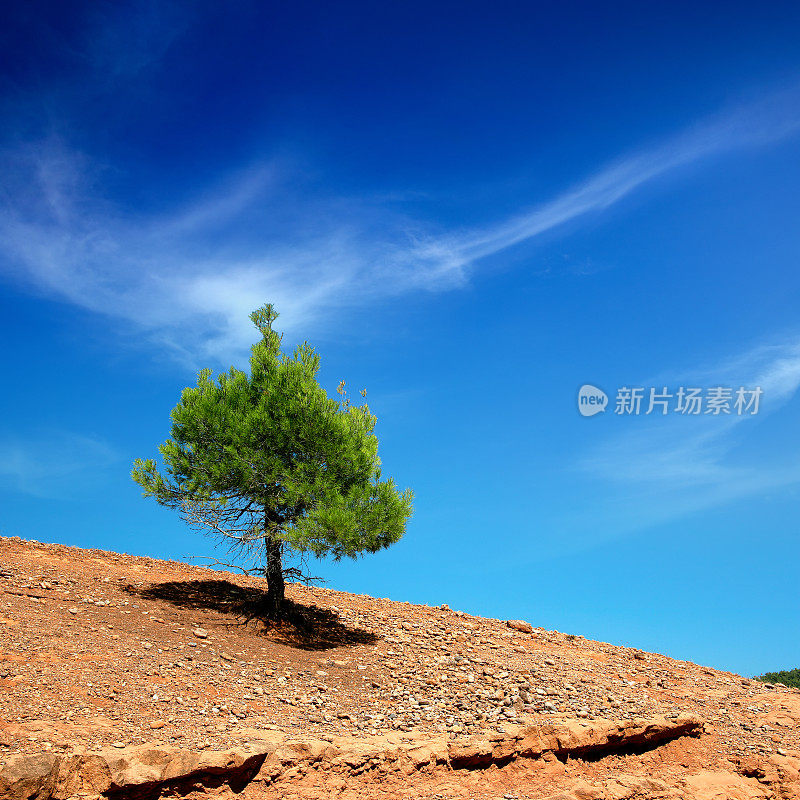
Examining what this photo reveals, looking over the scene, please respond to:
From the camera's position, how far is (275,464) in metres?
15.7

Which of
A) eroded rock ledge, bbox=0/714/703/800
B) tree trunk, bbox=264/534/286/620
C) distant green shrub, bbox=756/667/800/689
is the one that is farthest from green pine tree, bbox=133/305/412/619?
distant green shrub, bbox=756/667/800/689

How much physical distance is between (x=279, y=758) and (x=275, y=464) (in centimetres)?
733

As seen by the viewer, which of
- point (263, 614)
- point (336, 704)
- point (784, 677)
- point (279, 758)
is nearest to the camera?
point (279, 758)

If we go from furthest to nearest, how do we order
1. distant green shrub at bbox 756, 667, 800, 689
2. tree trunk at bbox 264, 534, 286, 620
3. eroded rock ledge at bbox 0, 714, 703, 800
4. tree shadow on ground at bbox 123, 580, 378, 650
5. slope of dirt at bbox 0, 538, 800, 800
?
distant green shrub at bbox 756, 667, 800, 689
tree trunk at bbox 264, 534, 286, 620
tree shadow on ground at bbox 123, 580, 378, 650
slope of dirt at bbox 0, 538, 800, 800
eroded rock ledge at bbox 0, 714, 703, 800

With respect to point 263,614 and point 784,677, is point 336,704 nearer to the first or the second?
point 263,614

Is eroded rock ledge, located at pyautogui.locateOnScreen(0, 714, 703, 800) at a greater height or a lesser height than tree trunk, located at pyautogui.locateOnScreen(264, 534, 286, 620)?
lesser

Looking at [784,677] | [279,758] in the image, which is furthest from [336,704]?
[784,677]

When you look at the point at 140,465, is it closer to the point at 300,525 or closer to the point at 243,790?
the point at 300,525

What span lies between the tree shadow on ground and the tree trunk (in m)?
0.22

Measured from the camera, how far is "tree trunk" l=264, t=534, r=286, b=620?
16.1m

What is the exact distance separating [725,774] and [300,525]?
9.39 m

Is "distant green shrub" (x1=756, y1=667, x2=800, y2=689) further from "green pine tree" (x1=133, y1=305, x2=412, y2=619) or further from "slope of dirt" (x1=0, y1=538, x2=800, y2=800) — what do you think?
"green pine tree" (x1=133, y1=305, x2=412, y2=619)

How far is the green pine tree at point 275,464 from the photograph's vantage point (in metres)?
15.7

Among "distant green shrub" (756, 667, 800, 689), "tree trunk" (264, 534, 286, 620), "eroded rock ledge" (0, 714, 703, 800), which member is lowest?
"eroded rock ledge" (0, 714, 703, 800)
